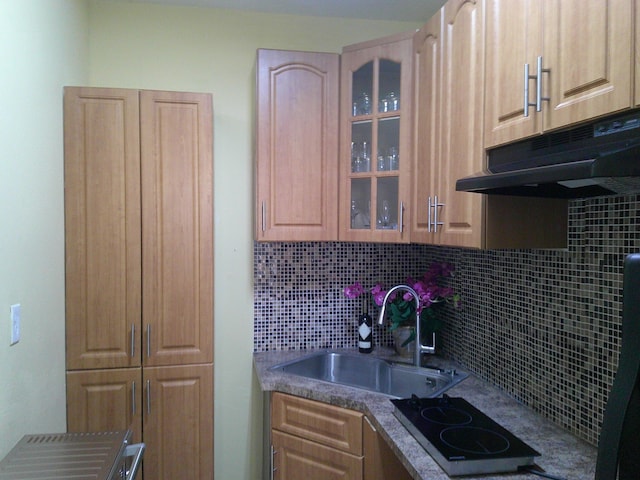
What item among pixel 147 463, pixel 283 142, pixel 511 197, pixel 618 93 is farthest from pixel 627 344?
pixel 147 463

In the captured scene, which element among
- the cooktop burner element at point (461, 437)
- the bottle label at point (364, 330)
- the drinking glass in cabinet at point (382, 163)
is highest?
the drinking glass in cabinet at point (382, 163)

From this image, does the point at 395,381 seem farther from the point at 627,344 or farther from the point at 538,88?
the point at 627,344

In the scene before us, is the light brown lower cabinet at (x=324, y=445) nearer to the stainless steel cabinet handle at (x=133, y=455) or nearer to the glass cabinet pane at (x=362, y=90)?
the stainless steel cabinet handle at (x=133, y=455)

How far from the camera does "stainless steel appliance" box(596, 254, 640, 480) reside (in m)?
0.61

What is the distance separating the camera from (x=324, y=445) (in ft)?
5.84

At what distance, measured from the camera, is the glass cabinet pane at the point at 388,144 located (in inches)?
79.5

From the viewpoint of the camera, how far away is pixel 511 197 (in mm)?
1424

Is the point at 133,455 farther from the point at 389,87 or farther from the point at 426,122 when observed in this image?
the point at 389,87

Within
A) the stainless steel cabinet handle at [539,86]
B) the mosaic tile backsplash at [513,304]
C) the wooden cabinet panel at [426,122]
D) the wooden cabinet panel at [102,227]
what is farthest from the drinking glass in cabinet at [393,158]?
the wooden cabinet panel at [102,227]

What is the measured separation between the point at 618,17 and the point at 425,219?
1.00 meters

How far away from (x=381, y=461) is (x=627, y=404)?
1.17m

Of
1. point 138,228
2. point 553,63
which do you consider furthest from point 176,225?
point 553,63

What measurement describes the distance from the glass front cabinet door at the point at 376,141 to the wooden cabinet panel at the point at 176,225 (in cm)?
66

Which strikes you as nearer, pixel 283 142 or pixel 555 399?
pixel 555 399
